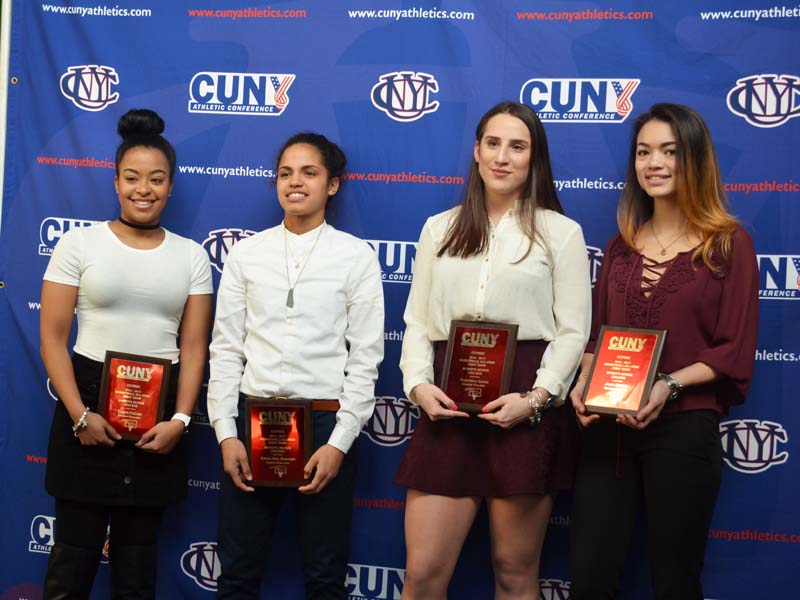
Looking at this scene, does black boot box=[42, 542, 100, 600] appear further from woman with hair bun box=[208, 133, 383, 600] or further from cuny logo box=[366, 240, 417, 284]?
cuny logo box=[366, 240, 417, 284]

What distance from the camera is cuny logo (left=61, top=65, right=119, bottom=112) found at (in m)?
3.11

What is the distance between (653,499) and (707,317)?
0.50m

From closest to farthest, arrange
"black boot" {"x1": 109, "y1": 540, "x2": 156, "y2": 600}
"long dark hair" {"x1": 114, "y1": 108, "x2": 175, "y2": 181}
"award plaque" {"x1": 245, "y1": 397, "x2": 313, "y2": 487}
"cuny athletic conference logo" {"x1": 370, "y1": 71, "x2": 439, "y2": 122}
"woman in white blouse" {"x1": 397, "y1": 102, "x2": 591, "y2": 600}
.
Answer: "woman in white blouse" {"x1": 397, "y1": 102, "x2": 591, "y2": 600}, "award plaque" {"x1": 245, "y1": 397, "x2": 313, "y2": 487}, "black boot" {"x1": 109, "y1": 540, "x2": 156, "y2": 600}, "long dark hair" {"x1": 114, "y1": 108, "x2": 175, "y2": 181}, "cuny athletic conference logo" {"x1": 370, "y1": 71, "x2": 439, "y2": 122}

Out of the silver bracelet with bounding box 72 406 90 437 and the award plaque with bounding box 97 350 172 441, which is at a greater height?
the award plaque with bounding box 97 350 172 441

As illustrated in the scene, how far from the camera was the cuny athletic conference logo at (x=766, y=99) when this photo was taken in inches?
106

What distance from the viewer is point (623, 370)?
214 cm

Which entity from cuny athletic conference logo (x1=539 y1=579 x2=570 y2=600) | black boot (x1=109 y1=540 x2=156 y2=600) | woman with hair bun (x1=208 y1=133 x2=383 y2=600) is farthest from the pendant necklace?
cuny athletic conference logo (x1=539 y1=579 x2=570 y2=600)

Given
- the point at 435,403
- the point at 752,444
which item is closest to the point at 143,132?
the point at 435,403

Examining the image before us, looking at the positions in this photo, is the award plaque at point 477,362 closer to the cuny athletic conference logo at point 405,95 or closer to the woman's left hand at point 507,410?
the woman's left hand at point 507,410

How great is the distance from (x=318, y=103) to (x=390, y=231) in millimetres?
537

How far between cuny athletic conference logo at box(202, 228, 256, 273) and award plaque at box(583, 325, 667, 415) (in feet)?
4.81

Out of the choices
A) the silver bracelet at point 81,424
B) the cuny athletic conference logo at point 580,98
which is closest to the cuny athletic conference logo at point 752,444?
the cuny athletic conference logo at point 580,98

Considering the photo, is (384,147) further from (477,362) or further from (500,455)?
(500,455)

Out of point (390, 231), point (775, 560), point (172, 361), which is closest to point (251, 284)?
point (172, 361)
